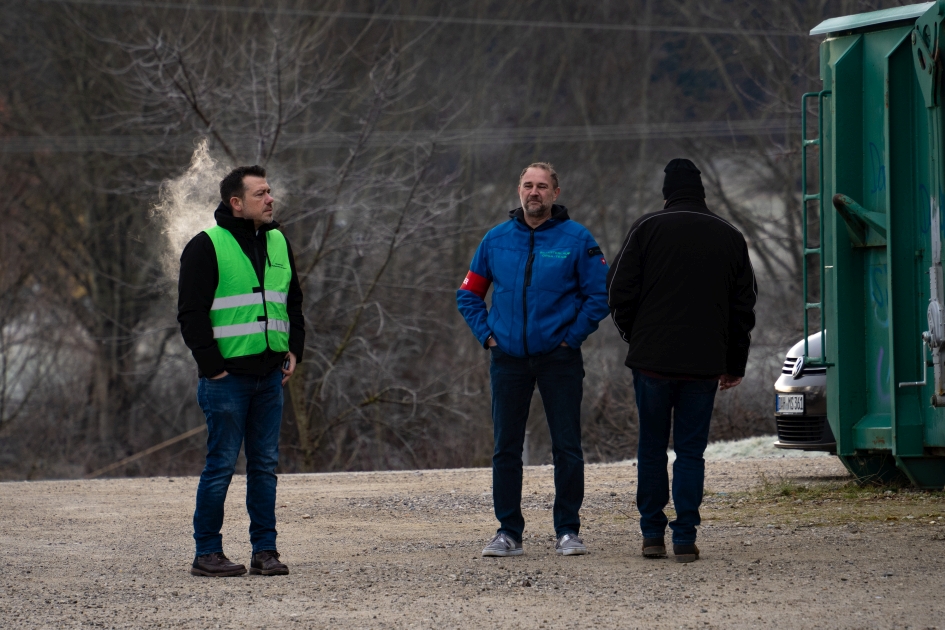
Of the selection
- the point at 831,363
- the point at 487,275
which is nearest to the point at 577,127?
the point at 831,363

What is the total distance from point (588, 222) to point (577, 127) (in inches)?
116

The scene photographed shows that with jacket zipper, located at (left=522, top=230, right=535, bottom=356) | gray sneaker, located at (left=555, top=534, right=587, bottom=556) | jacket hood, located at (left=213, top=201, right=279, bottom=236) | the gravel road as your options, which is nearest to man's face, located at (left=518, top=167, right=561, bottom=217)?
jacket zipper, located at (left=522, top=230, right=535, bottom=356)

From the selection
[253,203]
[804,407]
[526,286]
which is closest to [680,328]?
[526,286]

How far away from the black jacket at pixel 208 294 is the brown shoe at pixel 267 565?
2.92ft

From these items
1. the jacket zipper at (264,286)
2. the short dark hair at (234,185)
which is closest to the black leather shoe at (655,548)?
the jacket zipper at (264,286)

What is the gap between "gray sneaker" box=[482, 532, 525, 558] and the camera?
690 cm

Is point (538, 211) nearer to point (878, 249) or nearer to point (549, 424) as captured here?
point (549, 424)

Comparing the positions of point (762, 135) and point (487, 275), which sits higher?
point (762, 135)

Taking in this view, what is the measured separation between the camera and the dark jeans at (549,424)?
684cm

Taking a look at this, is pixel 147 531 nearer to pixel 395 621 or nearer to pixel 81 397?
pixel 395 621

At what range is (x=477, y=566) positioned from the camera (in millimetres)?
6664

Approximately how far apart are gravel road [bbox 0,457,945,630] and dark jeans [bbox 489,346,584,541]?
26 centimetres

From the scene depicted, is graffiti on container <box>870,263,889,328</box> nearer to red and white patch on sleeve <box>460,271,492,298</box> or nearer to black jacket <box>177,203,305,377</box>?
red and white patch on sleeve <box>460,271,492,298</box>

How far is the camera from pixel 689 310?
21.2 feet
